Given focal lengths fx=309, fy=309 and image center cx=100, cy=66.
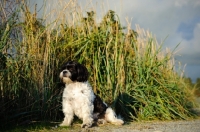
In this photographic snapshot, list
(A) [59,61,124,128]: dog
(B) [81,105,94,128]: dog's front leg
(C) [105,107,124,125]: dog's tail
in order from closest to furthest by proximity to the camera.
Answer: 1. (B) [81,105,94,128]: dog's front leg
2. (A) [59,61,124,128]: dog
3. (C) [105,107,124,125]: dog's tail

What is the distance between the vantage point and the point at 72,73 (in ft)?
17.5

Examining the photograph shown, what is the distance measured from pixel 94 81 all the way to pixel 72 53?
74cm

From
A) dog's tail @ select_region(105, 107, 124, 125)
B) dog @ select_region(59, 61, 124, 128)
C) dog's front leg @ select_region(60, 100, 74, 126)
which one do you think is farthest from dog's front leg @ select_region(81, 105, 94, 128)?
dog's tail @ select_region(105, 107, 124, 125)

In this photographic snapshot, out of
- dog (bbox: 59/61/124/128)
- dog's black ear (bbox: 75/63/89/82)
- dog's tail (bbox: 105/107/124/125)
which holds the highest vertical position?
dog's black ear (bbox: 75/63/89/82)

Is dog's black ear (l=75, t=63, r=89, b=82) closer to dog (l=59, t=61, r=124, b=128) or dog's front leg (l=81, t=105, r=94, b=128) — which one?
dog (l=59, t=61, r=124, b=128)

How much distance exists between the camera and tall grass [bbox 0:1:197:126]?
5.19 metres

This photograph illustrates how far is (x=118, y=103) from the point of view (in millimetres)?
6465

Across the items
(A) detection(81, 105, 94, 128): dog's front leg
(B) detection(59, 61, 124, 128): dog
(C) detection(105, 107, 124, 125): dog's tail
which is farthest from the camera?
(C) detection(105, 107, 124, 125): dog's tail

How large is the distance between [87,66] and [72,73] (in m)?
1.12

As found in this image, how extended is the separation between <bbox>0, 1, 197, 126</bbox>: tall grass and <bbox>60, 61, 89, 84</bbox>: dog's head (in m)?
0.47

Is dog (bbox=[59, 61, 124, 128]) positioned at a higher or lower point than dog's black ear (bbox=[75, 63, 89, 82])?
lower

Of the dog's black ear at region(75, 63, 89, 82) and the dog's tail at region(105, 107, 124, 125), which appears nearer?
the dog's black ear at region(75, 63, 89, 82)

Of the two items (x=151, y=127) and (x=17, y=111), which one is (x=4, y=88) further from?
(x=151, y=127)

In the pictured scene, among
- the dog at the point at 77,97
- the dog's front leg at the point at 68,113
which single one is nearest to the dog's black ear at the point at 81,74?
the dog at the point at 77,97
